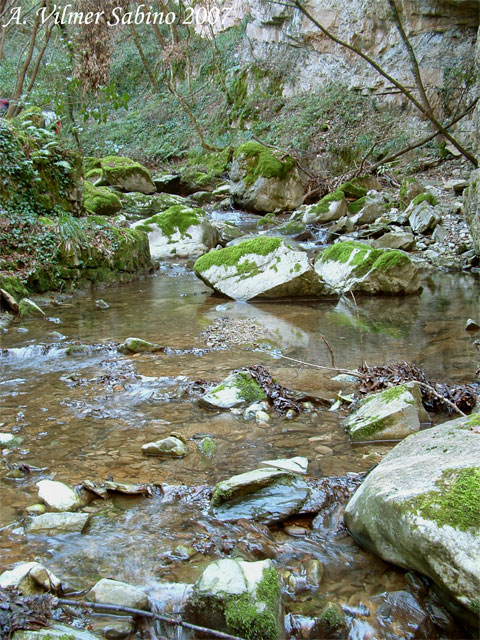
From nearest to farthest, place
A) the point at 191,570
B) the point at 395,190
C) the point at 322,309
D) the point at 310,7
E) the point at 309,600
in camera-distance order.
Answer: the point at 309,600
the point at 191,570
the point at 322,309
the point at 395,190
the point at 310,7

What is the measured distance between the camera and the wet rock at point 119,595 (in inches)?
73.4

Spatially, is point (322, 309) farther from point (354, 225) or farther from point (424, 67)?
point (424, 67)

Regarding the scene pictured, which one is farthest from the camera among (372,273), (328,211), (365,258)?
(328,211)

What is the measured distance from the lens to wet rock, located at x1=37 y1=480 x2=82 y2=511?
249 centimetres

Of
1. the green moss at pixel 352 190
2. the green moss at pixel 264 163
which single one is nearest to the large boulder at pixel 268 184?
the green moss at pixel 264 163

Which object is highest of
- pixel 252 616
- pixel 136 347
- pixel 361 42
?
pixel 361 42

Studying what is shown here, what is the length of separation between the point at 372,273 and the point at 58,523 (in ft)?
22.3

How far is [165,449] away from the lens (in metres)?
3.08

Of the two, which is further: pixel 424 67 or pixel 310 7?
pixel 310 7

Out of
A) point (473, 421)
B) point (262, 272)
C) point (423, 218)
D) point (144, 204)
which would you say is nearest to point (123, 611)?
point (473, 421)

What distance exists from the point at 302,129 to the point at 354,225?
360 inches

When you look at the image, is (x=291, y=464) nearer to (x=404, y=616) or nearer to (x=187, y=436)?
(x=187, y=436)

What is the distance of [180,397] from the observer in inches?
158

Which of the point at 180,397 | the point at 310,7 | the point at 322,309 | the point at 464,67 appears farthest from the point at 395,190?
the point at 180,397
